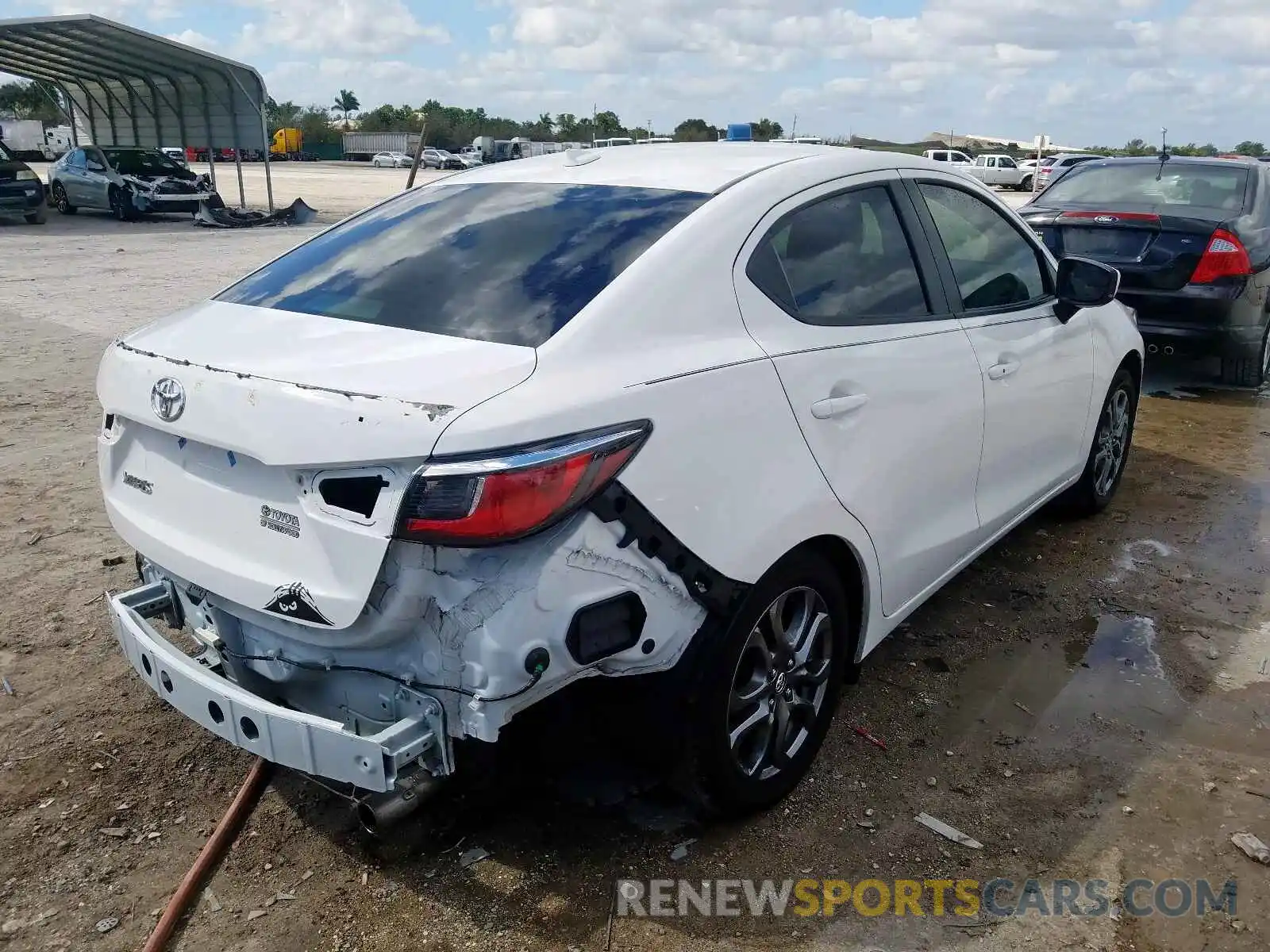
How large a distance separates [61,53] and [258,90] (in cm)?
461

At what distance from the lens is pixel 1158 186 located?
27.0 ft

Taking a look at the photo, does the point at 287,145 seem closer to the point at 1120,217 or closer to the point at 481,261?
the point at 1120,217

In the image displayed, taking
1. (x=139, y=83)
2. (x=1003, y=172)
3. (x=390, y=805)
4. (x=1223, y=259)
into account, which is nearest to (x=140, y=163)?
(x=139, y=83)

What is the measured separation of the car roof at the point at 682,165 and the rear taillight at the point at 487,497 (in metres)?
1.16

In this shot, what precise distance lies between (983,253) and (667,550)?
86.4 inches

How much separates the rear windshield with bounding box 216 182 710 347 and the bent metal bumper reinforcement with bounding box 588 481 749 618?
1.42ft

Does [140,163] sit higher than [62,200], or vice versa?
[140,163]

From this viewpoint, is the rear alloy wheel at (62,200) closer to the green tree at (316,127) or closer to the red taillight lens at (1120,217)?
the red taillight lens at (1120,217)

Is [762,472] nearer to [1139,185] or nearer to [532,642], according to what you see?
[532,642]

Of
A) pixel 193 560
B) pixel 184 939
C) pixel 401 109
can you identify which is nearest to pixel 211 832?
pixel 184 939

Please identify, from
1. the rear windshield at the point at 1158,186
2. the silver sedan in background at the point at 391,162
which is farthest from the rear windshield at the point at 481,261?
the silver sedan in background at the point at 391,162

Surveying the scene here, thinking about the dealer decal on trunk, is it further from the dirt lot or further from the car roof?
the car roof

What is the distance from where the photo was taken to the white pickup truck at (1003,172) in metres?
41.2

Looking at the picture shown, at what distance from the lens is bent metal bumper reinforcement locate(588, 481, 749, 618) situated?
7.18ft
